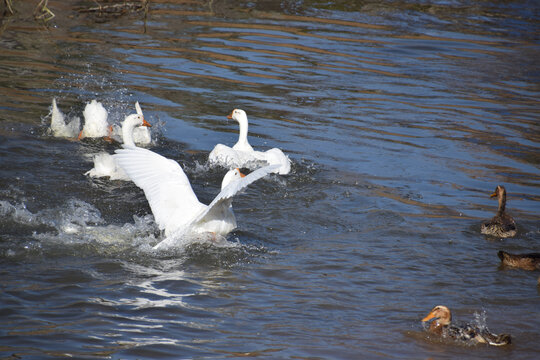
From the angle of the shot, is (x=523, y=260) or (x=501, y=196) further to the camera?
(x=501, y=196)

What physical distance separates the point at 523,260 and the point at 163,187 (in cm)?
370

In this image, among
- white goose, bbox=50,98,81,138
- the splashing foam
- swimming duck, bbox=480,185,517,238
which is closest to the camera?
the splashing foam

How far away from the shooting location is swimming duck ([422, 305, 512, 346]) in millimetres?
5605

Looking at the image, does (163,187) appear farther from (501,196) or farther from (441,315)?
(501,196)

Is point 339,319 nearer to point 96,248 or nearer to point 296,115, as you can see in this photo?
point 96,248

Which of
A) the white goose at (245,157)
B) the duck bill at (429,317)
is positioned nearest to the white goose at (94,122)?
the white goose at (245,157)

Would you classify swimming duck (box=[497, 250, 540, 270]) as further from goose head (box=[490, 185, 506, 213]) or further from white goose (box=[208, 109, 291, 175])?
white goose (box=[208, 109, 291, 175])

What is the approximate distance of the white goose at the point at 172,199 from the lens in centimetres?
729

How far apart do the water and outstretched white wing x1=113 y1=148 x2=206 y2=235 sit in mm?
280

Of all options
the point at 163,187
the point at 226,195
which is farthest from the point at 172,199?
the point at 226,195

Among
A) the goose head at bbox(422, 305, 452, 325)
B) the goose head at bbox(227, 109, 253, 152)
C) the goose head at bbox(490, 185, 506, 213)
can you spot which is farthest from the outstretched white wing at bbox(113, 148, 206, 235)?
the goose head at bbox(490, 185, 506, 213)

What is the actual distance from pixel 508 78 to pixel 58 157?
1050cm

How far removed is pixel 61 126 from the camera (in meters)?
10.4

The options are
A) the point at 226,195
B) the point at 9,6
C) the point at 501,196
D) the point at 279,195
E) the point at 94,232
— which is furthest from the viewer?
the point at 9,6
